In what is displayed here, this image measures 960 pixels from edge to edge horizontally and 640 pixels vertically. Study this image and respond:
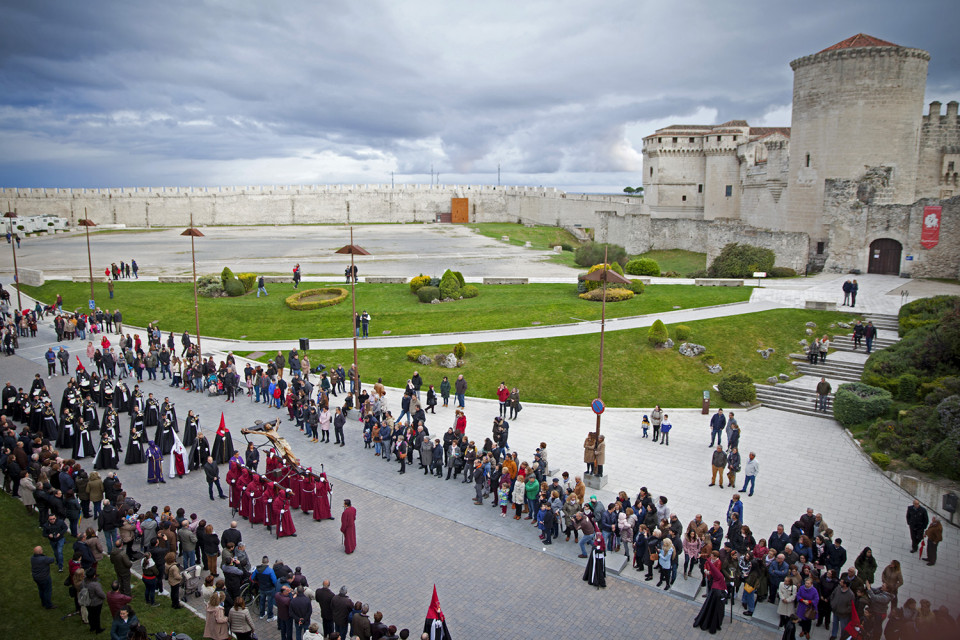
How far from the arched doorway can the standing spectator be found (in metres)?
42.3

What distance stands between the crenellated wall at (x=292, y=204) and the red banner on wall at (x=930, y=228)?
46053 mm

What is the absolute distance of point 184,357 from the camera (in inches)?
968

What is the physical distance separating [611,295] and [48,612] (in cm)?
2721

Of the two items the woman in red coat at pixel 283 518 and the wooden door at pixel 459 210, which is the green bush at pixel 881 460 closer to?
the woman in red coat at pixel 283 518

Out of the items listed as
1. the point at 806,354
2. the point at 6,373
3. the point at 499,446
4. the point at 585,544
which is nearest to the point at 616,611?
the point at 585,544

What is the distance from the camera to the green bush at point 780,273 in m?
40.3

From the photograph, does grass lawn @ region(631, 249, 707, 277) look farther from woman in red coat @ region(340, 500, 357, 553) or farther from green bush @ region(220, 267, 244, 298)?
woman in red coat @ region(340, 500, 357, 553)

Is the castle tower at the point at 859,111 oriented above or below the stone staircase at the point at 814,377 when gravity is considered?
above

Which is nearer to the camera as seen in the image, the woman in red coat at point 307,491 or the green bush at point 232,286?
the woman in red coat at point 307,491

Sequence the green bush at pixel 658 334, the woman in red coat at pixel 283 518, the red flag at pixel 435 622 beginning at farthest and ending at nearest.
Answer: the green bush at pixel 658 334, the woman in red coat at pixel 283 518, the red flag at pixel 435 622

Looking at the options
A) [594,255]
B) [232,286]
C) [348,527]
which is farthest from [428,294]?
[348,527]

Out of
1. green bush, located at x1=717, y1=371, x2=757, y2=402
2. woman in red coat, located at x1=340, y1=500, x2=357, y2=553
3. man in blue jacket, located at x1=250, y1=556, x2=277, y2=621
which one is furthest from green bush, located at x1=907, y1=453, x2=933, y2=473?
man in blue jacket, located at x1=250, y1=556, x2=277, y2=621

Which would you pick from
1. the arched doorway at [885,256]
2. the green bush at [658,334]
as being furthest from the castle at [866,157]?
the green bush at [658,334]

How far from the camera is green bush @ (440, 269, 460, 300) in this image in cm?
3491
